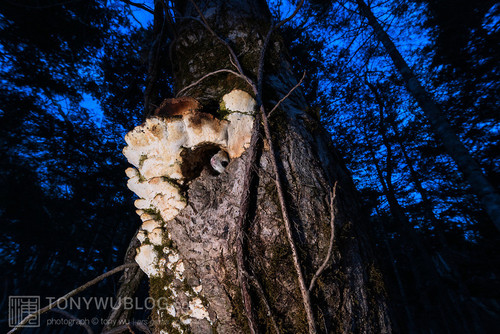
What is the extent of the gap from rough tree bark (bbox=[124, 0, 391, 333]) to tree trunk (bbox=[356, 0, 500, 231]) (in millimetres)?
3637

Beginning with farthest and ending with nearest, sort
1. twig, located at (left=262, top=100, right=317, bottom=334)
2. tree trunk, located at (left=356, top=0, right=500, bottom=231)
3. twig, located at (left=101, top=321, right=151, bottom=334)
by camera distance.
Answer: tree trunk, located at (left=356, top=0, right=500, bottom=231) < twig, located at (left=101, top=321, right=151, bottom=334) < twig, located at (left=262, top=100, right=317, bottom=334)

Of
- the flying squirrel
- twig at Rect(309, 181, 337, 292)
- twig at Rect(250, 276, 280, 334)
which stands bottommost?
twig at Rect(250, 276, 280, 334)

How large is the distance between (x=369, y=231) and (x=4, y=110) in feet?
24.4

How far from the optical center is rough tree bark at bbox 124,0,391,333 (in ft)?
2.17

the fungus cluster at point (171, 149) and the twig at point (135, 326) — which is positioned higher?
the fungus cluster at point (171, 149)

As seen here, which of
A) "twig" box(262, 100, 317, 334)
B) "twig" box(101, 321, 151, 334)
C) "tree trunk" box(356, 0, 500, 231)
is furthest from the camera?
"tree trunk" box(356, 0, 500, 231)

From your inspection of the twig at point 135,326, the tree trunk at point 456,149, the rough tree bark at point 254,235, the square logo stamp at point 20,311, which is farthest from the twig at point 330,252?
the tree trunk at point 456,149

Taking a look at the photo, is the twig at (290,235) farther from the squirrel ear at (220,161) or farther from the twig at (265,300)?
the squirrel ear at (220,161)

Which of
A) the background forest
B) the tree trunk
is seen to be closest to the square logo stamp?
the background forest

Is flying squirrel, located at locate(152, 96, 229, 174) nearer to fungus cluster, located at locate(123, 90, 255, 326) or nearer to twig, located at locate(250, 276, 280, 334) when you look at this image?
fungus cluster, located at locate(123, 90, 255, 326)

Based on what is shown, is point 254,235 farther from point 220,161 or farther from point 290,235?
point 220,161

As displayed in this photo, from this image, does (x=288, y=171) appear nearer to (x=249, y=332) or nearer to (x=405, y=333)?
(x=249, y=332)

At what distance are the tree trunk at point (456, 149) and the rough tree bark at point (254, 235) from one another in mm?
3637

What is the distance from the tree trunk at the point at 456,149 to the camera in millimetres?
2985
